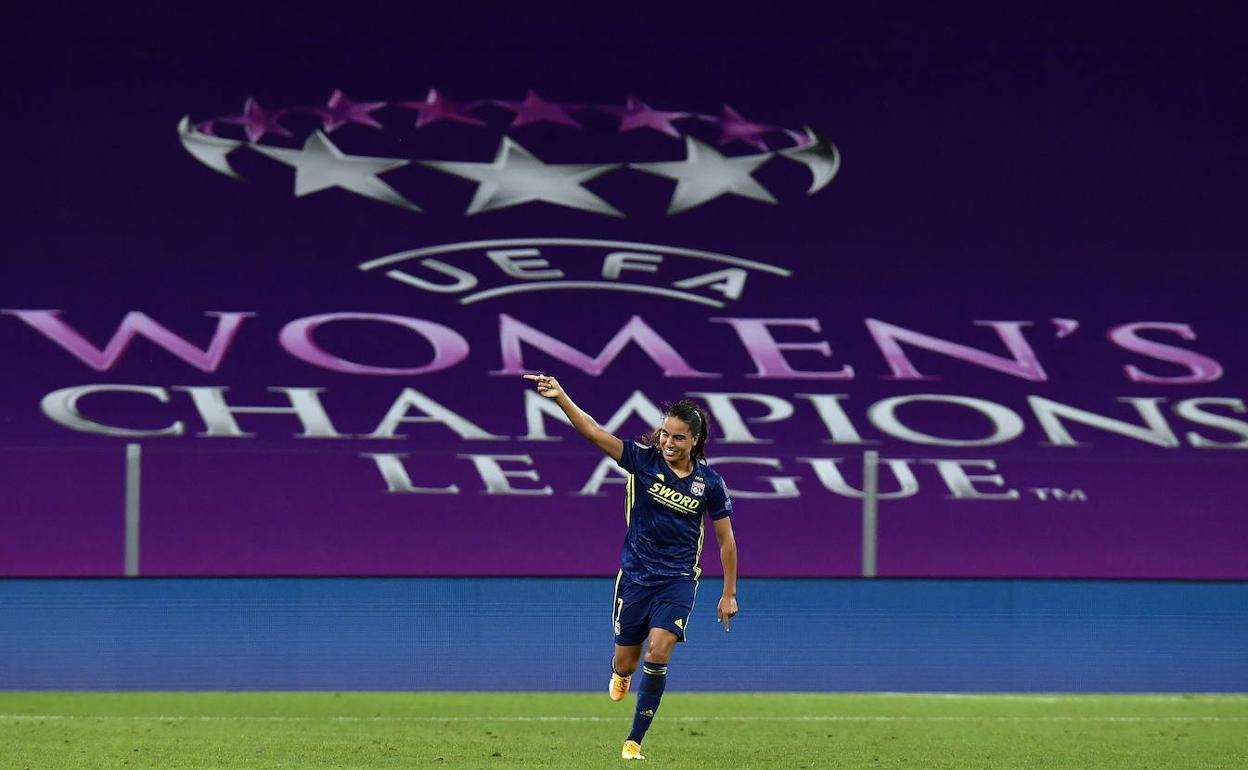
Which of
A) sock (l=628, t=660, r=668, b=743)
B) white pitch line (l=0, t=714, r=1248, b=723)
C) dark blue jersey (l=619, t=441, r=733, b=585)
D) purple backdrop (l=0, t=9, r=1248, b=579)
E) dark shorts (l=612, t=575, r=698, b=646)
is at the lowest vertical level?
white pitch line (l=0, t=714, r=1248, b=723)

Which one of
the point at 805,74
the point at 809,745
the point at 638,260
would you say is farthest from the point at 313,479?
the point at 809,745

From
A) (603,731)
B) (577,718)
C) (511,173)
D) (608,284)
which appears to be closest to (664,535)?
(603,731)

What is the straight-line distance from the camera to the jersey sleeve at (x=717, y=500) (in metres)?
6.89

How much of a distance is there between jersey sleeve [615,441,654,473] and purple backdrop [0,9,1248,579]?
490cm

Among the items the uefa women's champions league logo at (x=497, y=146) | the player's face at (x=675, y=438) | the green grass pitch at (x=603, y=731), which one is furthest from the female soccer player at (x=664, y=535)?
the uefa women's champions league logo at (x=497, y=146)

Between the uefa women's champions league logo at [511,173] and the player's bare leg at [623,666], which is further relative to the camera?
the uefa women's champions league logo at [511,173]

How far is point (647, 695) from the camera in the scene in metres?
6.93

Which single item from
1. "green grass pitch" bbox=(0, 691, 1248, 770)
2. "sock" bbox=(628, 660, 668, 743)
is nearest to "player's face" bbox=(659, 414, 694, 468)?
"sock" bbox=(628, 660, 668, 743)

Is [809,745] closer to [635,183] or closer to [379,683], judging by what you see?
[379,683]

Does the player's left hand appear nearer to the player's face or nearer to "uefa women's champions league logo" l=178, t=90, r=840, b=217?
the player's face

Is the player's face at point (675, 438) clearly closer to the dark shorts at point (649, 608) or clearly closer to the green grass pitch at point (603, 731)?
the dark shorts at point (649, 608)

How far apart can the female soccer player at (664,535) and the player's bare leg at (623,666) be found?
12cm

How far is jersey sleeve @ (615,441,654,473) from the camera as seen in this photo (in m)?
6.87

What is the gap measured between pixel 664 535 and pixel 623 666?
0.58 metres
